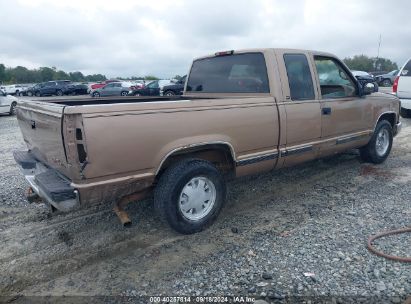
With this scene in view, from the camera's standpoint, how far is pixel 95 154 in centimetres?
282

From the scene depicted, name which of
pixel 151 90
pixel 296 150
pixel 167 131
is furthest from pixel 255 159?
pixel 151 90

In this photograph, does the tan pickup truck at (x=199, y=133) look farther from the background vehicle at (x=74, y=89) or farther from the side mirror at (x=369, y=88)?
the background vehicle at (x=74, y=89)

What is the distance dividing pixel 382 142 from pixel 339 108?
1.89 m

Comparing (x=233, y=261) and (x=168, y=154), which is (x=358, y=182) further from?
(x=168, y=154)

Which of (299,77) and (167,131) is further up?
(299,77)

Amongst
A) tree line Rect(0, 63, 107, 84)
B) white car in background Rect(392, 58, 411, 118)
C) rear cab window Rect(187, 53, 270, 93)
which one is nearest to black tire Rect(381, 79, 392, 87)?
white car in background Rect(392, 58, 411, 118)

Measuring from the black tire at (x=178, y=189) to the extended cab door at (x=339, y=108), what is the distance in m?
1.95

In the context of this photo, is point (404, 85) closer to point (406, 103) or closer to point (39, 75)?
point (406, 103)

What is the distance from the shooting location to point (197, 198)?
365 centimetres

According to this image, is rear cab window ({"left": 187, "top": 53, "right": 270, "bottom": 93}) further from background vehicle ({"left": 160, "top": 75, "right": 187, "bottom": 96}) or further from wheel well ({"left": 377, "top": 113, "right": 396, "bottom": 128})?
background vehicle ({"left": 160, "top": 75, "right": 187, "bottom": 96})

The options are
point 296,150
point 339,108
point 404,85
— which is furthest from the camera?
point 404,85

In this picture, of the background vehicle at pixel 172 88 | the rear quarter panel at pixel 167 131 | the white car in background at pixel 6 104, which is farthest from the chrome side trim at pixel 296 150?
the background vehicle at pixel 172 88

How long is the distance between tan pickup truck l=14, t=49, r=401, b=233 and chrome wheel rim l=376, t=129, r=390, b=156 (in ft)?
2.59

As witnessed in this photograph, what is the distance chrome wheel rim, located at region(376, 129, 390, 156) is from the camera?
19.8 ft
